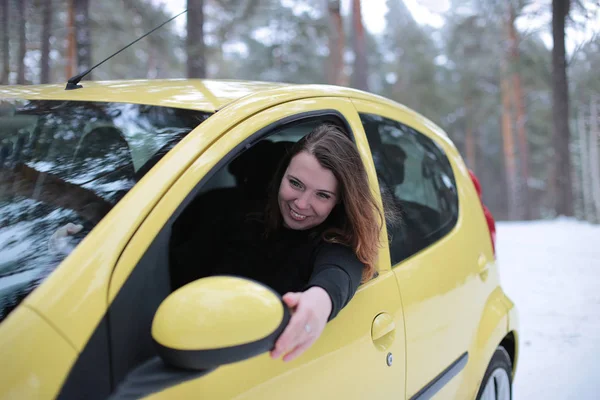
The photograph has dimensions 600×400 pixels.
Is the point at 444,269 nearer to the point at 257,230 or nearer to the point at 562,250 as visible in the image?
the point at 257,230

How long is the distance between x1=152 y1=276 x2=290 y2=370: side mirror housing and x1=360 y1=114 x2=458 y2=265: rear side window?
0.91 meters

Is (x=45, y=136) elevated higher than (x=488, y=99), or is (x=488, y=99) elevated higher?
(x=488, y=99)

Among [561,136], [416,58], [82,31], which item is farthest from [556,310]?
[416,58]

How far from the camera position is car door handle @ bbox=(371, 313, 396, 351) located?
63.1 inches

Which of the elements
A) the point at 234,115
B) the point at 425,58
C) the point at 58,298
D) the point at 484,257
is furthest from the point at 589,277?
the point at 425,58

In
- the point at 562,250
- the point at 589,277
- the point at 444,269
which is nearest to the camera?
the point at 444,269

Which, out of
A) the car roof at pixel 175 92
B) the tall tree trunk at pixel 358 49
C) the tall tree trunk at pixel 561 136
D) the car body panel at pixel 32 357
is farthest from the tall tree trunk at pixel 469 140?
the car body panel at pixel 32 357

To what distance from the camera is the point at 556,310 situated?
4723mm

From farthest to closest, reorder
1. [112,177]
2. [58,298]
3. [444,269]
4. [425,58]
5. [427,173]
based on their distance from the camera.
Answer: [425,58], [427,173], [444,269], [112,177], [58,298]

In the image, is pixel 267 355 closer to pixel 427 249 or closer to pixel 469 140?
pixel 427 249

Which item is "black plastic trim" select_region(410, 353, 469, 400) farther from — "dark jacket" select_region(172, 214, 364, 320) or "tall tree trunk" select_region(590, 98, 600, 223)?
"tall tree trunk" select_region(590, 98, 600, 223)

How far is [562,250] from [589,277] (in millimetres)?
1645

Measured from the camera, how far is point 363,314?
1.58 m

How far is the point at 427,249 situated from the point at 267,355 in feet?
3.32
